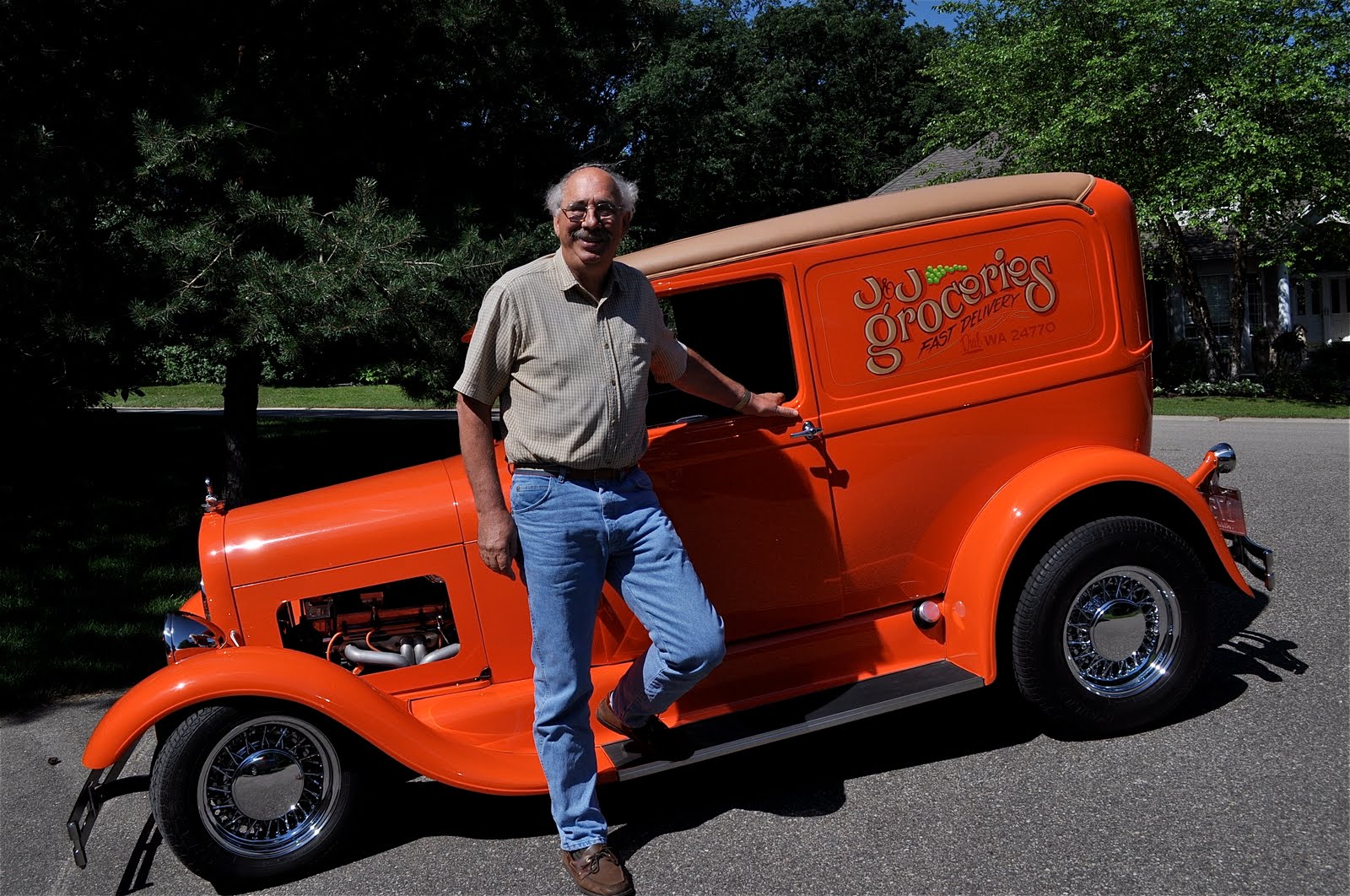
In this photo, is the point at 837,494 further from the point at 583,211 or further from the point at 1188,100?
the point at 1188,100

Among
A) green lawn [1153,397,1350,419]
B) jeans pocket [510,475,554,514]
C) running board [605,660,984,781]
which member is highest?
jeans pocket [510,475,554,514]

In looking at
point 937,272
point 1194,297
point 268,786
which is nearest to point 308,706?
point 268,786

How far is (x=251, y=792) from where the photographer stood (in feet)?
11.1

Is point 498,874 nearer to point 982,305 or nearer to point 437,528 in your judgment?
point 437,528

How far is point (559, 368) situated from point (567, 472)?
32cm

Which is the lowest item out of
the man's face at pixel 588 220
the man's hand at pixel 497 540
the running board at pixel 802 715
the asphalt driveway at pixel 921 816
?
the asphalt driveway at pixel 921 816

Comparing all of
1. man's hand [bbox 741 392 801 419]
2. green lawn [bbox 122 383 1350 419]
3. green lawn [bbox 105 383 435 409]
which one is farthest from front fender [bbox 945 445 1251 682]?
green lawn [bbox 105 383 435 409]

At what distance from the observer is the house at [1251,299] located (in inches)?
934

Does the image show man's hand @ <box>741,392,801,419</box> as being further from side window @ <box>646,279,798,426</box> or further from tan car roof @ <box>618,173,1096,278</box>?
tan car roof @ <box>618,173,1096,278</box>

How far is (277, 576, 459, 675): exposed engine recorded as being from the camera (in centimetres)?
378

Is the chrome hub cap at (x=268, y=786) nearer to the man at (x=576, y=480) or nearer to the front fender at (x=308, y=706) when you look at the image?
the front fender at (x=308, y=706)

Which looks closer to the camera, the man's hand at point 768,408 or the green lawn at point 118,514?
the man's hand at point 768,408

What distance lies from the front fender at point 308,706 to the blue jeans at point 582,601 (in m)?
0.30

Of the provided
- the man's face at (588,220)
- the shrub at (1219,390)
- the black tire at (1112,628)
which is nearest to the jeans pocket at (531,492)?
the man's face at (588,220)
